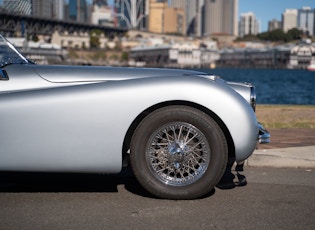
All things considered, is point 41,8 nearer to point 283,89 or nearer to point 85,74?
point 85,74

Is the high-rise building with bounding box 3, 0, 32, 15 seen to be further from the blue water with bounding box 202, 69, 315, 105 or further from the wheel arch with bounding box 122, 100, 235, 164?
the blue water with bounding box 202, 69, 315, 105

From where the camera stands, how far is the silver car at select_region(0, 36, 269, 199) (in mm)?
3543

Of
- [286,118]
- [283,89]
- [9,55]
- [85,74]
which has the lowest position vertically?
[283,89]

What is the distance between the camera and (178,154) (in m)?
3.65

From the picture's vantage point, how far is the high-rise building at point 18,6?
5.27 meters

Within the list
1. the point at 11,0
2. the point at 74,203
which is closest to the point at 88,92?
the point at 74,203

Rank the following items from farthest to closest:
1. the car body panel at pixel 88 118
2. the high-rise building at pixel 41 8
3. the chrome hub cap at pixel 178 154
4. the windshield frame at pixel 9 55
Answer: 1. the high-rise building at pixel 41 8
2. the windshield frame at pixel 9 55
3. the chrome hub cap at pixel 178 154
4. the car body panel at pixel 88 118

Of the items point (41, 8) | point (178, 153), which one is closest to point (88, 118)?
point (178, 153)

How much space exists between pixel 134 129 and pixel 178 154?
357 mm

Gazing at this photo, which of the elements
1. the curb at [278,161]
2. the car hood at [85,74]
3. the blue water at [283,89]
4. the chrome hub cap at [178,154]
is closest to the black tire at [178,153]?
the chrome hub cap at [178,154]

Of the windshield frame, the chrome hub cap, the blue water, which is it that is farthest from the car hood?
the blue water

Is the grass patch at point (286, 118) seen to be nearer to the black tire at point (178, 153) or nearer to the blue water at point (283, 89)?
the blue water at point (283, 89)

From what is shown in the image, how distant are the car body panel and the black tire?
95mm

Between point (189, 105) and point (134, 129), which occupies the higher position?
point (189, 105)
